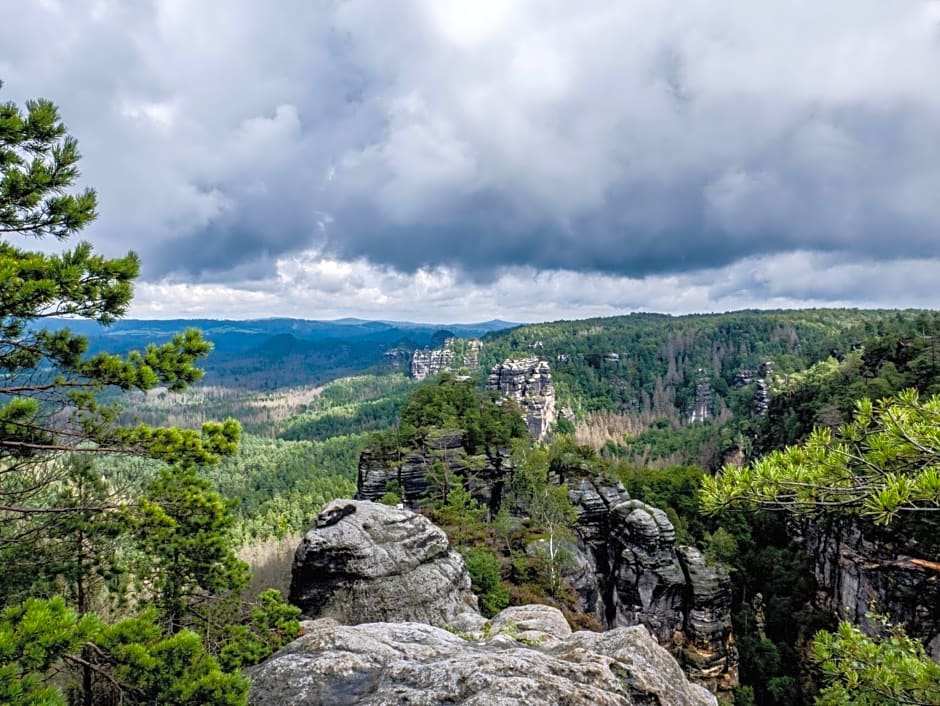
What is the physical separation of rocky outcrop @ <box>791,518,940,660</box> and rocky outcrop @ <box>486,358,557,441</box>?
78369 millimetres

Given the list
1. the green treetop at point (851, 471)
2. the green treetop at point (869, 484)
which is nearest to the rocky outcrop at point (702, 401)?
the green treetop at point (869, 484)

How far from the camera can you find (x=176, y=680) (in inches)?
220

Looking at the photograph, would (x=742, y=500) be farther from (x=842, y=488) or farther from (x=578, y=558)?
(x=578, y=558)

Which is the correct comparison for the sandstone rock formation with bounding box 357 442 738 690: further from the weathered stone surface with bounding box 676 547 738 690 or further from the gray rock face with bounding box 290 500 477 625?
the gray rock face with bounding box 290 500 477 625

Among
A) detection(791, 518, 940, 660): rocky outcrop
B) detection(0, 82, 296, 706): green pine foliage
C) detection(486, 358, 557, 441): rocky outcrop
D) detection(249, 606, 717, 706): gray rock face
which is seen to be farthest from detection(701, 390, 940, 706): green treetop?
detection(486, 358, 557, 441): rocky outcrop

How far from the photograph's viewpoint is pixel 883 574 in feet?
90.1

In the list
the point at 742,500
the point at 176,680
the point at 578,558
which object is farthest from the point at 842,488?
the point at 578,558

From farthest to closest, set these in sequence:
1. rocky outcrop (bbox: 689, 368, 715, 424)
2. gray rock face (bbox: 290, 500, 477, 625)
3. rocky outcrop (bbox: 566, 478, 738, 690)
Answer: rocky outcrop (bbox: 689, 368, 715, 424) → rocky outcrop (bbox: 566, 478, 738, 690) → gray rock face (bbox: 290, 500, 477, 625)

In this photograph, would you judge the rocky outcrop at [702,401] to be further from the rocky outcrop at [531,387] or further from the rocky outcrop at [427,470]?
the rocky outcrop at [427,470]

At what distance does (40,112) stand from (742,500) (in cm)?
1209

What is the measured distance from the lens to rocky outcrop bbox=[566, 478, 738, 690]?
93.7 ft

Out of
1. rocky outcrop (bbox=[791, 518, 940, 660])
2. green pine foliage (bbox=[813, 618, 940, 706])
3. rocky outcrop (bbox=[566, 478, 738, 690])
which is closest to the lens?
green pine foliage (bbox=[813, 618, 940, 706])

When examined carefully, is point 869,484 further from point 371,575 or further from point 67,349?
point 371,575

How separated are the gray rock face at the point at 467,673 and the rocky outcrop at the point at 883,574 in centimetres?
2347
